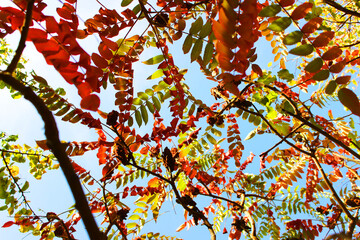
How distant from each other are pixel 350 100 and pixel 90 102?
4.37 feet

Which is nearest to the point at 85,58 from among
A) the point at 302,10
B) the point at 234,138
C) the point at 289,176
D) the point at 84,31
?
the point at 84,31

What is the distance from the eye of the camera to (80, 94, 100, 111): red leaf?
1.28 m

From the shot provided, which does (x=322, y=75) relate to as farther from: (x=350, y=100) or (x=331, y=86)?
(x=350, y=100)

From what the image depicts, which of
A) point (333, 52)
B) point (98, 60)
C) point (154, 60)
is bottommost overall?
point (333, 52)

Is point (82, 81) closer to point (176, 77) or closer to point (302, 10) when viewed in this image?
point (176, 77)

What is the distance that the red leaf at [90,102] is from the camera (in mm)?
1279

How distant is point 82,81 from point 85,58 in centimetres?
14

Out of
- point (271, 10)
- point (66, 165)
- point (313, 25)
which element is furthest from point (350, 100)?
point (66, 165)

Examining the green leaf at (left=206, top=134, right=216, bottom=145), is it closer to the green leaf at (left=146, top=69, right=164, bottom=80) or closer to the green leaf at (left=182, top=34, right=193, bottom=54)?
the green leaf at (left=146, top=69, right=164, bottom=80)

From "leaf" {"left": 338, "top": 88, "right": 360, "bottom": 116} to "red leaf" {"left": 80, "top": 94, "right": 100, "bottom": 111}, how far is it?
1.27 m

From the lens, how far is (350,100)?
1097mm

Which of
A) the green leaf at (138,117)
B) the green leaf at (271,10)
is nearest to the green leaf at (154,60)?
the green leaf at (138,117)

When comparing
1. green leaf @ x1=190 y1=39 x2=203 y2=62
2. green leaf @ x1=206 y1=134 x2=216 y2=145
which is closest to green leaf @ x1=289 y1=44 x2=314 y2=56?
green leaf @ x1=190 y1=39 x2=203 y2=62

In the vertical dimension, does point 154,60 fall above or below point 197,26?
above
